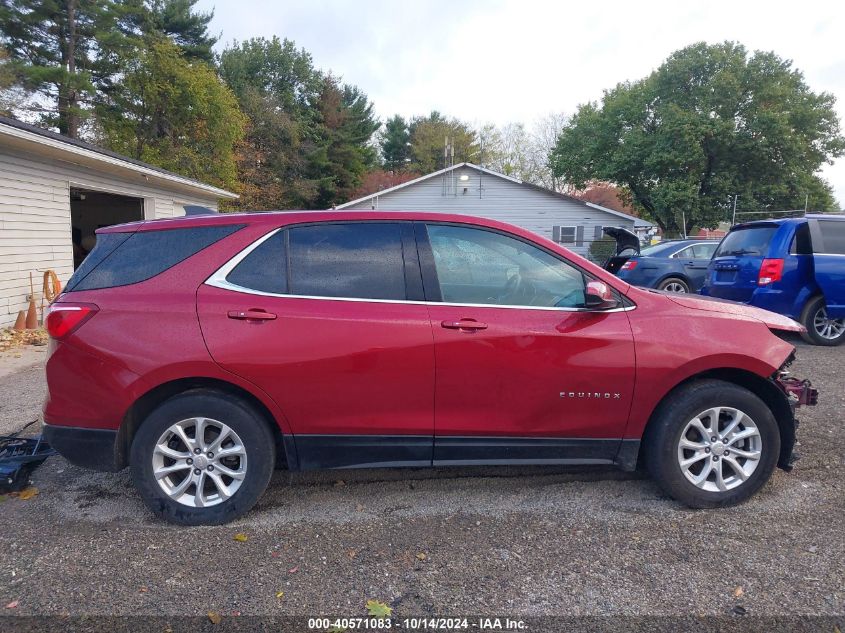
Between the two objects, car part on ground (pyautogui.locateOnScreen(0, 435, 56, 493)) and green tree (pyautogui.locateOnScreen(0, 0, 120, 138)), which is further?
green tree (pyautogui.locateOnScreen(0, 0, 120, 138))

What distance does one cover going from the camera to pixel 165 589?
2713 millimetres

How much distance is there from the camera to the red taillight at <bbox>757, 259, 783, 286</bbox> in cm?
749

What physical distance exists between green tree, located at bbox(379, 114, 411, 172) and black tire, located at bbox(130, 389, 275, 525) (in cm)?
5222

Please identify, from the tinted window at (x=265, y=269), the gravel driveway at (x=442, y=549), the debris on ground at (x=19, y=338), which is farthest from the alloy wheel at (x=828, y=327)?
the debris on ground at (x=19, y=338)

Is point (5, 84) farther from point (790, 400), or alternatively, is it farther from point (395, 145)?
point (395, 145)

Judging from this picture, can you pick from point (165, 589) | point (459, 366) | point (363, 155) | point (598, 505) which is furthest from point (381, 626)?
point (363, 155)

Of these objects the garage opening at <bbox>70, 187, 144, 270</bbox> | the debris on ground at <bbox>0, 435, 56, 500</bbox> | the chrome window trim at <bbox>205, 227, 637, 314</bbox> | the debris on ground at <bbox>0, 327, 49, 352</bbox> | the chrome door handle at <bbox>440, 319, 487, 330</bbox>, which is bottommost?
the debris on ground at <bbox>0, 435, 56, 500</bbox>

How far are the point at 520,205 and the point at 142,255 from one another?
85.3 ft

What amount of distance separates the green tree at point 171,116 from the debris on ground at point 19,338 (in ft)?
60.2

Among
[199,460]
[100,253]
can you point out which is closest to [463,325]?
[199,460]

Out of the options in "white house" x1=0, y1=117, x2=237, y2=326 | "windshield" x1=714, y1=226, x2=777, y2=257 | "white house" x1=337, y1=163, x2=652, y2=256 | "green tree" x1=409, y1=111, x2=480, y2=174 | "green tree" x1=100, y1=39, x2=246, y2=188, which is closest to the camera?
"windshield" x1=714, y1=226, x2=777, y2=257

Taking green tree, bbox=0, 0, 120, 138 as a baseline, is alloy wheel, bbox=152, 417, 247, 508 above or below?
below

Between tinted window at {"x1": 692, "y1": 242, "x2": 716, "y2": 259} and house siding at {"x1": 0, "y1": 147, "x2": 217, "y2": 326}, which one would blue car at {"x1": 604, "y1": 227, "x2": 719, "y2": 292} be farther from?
house siding at {"x1": 0, "y1": 147, "x2": 217, "y2": 326}

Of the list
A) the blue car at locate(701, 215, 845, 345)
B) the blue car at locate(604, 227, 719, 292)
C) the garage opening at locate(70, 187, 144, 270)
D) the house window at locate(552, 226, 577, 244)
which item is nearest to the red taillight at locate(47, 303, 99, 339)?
the blue car at locate(701, 215, 845, 345)
